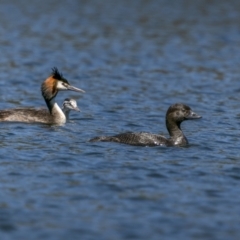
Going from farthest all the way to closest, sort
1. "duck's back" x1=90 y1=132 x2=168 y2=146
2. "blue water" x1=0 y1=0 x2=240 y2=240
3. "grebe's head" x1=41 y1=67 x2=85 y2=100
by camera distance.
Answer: "grebe's head" x1=41 y1=67 x2=85 y2=100 → "duck's back" x1=90 y1=132 x2=168 y2=146 → "blue water" x1=0 y1=0 x2=240 y2=240

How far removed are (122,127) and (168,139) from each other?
253 centimetres

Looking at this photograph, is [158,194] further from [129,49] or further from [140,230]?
[129,49]

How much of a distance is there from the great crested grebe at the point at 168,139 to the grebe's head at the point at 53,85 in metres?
4.04

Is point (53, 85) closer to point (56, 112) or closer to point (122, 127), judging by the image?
point (56, 112)

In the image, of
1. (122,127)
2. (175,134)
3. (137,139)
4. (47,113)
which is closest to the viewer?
(137,139)

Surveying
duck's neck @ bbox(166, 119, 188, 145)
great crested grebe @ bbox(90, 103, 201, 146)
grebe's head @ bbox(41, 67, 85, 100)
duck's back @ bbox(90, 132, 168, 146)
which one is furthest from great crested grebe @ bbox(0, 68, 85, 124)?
duck's neck @ bbox(166, 119, 188, 145)

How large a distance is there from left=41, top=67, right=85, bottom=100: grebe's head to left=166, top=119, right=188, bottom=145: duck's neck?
4.06 meters

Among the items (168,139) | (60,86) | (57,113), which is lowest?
(168,139)

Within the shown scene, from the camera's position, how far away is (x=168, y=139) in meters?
17.0

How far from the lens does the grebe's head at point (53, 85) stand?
20844 millimetres

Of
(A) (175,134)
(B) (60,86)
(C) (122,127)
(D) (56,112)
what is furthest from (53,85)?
(A) (175,134)

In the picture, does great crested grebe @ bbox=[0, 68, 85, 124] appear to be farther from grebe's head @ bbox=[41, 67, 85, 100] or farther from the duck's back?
the duck's back

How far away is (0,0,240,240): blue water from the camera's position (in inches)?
480

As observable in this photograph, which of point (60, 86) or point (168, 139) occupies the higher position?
point (60, 86)
